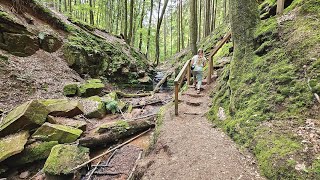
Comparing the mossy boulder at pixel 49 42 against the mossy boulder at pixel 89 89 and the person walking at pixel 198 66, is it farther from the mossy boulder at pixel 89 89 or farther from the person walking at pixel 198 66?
the person walking at pixel 198 66

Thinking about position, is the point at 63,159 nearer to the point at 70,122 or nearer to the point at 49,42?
the point at 70,122

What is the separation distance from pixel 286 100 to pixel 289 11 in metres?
2.53

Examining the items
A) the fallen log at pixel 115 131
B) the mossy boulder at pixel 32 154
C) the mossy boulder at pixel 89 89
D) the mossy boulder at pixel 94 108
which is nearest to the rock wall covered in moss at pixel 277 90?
the fallen log at pixel 115 131

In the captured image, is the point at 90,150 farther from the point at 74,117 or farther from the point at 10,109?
the point at 10,109

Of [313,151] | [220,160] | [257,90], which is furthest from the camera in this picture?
[257,90]

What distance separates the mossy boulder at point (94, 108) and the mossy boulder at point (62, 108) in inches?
22.1

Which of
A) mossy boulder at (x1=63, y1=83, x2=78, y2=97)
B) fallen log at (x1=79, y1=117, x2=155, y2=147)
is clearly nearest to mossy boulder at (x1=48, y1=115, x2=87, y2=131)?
fallen log at (x1=79, y1=117, x2=155, y2=147)

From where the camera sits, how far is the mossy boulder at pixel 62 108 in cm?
650

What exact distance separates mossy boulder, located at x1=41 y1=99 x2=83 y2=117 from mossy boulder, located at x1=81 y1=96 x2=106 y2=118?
1.84ft

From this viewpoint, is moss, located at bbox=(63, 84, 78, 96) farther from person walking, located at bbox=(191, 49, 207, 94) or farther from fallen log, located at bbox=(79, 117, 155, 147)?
person walking, located at bbox=(191, 49, 207, 94)

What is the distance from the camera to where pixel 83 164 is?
4.62 m

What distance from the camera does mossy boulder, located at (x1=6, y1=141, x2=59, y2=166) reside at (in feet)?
15.5

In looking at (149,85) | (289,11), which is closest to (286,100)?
(289,11)

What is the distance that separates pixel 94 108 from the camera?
25.7 feet
